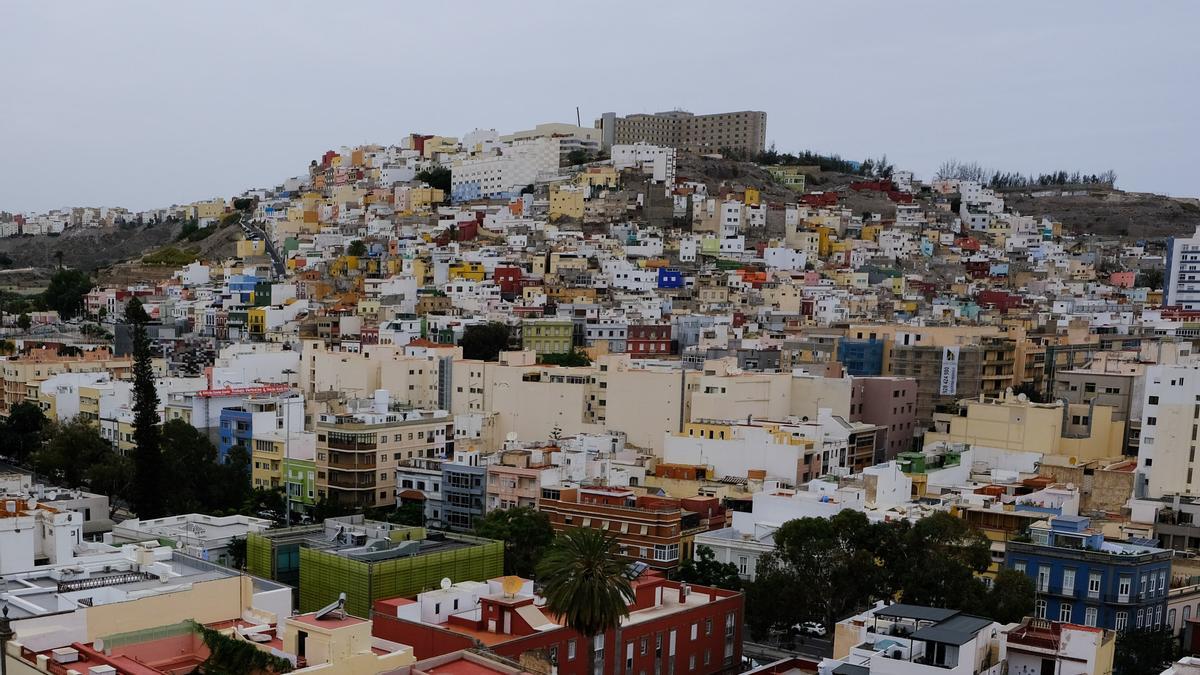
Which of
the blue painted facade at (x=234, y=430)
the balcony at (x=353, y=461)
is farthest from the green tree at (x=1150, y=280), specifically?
the blue painted facade at (x=234, y=430)

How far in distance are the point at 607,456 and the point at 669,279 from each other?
129 ft

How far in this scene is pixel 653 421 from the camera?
42.8m

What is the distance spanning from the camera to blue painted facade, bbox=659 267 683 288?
75.1 metres

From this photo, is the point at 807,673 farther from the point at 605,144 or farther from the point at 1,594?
the point at 605,144

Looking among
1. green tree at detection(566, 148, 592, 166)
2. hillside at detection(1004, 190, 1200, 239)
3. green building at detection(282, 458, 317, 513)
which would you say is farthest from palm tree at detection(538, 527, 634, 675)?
hillside at detection(1004, 190, 1200, 239)

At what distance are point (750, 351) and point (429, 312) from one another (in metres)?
22.6

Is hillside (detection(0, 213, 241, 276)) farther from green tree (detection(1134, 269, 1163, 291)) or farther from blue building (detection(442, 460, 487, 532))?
blue building (detection(442, 460, 487, 532))

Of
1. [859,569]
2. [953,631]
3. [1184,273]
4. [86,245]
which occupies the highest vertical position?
[1184,273]

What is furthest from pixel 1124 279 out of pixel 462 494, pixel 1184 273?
pixel 462 494

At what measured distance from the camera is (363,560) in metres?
23.3

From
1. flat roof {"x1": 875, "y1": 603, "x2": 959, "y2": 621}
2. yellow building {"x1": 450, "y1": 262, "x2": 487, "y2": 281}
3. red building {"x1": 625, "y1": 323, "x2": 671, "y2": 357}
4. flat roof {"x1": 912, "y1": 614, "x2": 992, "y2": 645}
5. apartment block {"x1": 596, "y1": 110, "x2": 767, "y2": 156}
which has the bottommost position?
flat roof {"x1": 875, "y1": 603, "x2": 959, "y2": 621}

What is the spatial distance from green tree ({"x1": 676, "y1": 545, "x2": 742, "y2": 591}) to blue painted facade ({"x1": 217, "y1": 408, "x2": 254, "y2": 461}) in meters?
18.2

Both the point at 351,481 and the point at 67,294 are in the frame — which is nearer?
the point at 351,481

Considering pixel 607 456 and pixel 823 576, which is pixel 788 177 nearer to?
pixel 607 456
